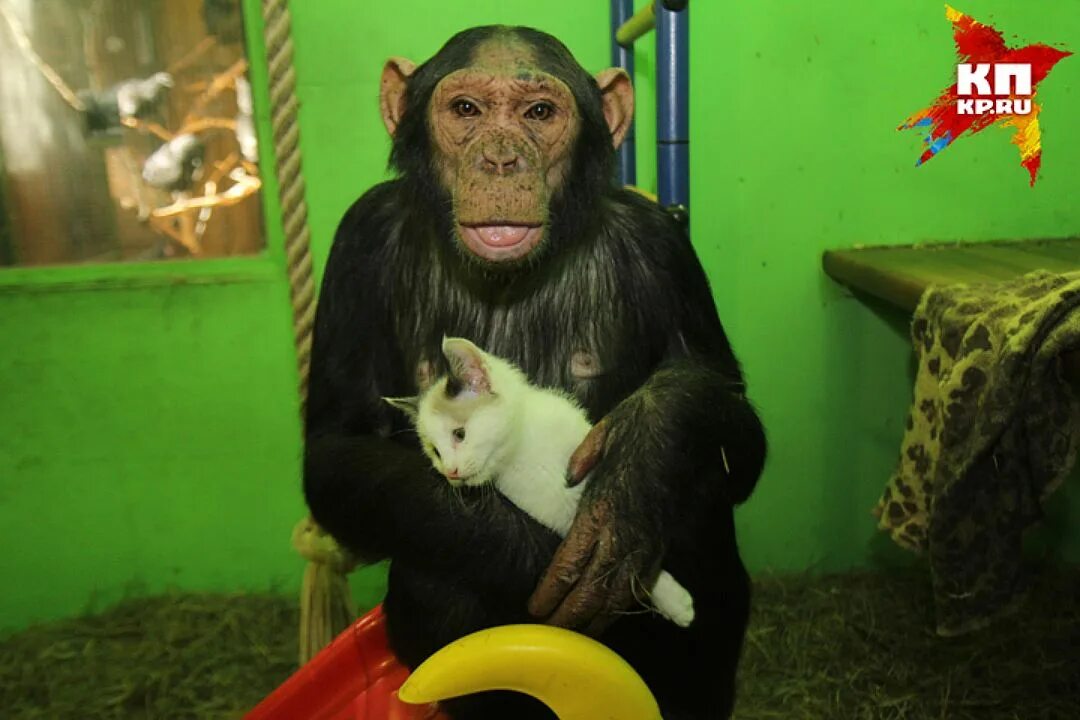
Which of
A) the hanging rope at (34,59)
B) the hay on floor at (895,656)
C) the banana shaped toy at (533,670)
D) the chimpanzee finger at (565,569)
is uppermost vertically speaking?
the hanging rope at (34,59)

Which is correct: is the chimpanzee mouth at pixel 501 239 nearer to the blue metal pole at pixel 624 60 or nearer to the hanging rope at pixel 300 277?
the hanging rope at pixel 300 277

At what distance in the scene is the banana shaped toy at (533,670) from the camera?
0.97 metres

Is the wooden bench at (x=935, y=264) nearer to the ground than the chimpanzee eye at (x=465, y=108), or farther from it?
nearer to the ground

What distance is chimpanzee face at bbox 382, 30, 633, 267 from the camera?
1.11 m

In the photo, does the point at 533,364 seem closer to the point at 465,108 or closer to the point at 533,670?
the point at 465,108

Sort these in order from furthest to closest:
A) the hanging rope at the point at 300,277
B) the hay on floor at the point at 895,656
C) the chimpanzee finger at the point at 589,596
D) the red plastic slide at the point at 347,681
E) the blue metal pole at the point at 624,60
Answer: the hay on floor at the point at 895,656, the blue metal pole at the point at 624,60, the hanging rope at the point at 300,277, the red plastic slide at the point at 347,681, the chimpanzee finger at the point at 589,596

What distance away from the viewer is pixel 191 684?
228 cm

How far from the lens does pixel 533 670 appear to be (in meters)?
0.98

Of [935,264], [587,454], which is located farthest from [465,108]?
[935,264]

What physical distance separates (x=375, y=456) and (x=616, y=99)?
2.09 ft

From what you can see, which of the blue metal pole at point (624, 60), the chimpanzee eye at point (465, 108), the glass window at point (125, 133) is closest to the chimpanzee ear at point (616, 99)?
the chimpanzee eye at point (465, 108)

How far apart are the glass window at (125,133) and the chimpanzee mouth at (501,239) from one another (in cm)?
127

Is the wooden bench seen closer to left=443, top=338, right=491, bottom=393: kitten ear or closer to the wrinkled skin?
the wrinkled skin

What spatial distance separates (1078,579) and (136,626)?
2.65 metres
